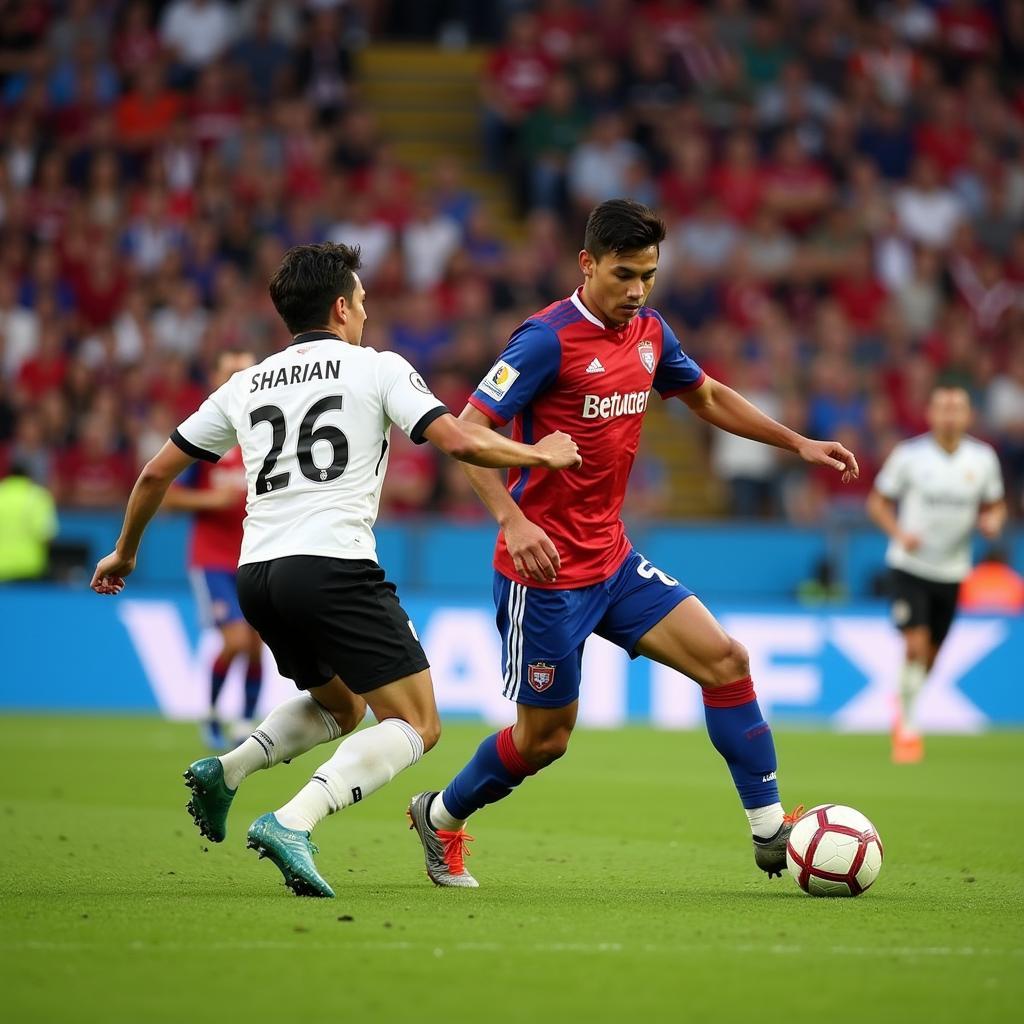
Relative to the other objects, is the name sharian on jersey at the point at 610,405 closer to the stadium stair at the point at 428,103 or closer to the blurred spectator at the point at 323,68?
the blurred spectator at the point at 323,68

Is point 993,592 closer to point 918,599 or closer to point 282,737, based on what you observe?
point 918,599

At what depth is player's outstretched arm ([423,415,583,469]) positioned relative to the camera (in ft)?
19.4

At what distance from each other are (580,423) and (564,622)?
2.44ft

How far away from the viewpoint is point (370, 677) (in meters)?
6.24

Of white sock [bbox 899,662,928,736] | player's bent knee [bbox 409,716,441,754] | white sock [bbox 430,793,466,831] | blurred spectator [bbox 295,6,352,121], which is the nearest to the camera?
player's bent knee [bbox 409,716,441,754]

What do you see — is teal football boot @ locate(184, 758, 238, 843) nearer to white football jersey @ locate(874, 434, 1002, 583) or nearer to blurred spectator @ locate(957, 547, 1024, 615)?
white football jersey @ locate(874, 434, 1002, 583)

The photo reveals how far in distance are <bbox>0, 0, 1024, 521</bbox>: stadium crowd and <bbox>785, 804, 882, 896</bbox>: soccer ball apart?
11.4 m

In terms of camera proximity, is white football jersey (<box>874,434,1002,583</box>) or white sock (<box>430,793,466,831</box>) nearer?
white sock (<box>430,793,466,831</box>)

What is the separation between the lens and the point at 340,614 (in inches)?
244

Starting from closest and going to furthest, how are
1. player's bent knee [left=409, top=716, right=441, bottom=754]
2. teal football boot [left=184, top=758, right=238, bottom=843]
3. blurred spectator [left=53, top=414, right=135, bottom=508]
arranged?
→ player's bent knee [left=409, top=716, right=441, bottom=754], teal football boot [left=184, top=758, right=238, bottom=843], blurred spectator [left=53, top=414, right=135, bottom=508]

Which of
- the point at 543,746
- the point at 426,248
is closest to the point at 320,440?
the point at 543,746

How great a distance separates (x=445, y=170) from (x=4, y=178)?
4894mm

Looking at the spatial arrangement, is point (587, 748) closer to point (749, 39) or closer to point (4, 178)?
point (4, 178)

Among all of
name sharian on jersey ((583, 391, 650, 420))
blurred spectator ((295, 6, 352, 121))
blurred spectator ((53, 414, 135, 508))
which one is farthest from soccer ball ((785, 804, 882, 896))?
blurred spectator ((295, 6, 352, 121))
